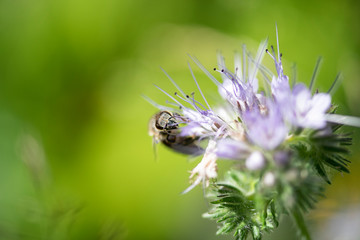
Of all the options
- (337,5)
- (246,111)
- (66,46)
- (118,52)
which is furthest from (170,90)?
(246,111)

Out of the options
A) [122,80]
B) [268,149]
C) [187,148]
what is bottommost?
[268,149]

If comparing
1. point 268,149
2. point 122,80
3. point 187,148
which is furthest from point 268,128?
point 122,80

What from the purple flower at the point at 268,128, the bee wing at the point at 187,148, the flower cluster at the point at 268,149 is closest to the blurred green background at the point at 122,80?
the bee wing at the point at 187,148

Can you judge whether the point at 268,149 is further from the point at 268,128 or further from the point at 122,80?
the point at 122,80

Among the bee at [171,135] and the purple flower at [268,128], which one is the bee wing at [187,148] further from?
the purple flower at [268,128]

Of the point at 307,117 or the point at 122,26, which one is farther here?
the point at 122,26

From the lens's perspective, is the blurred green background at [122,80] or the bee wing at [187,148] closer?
the bee wing at [187,148]

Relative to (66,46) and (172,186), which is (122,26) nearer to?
(66,46)
